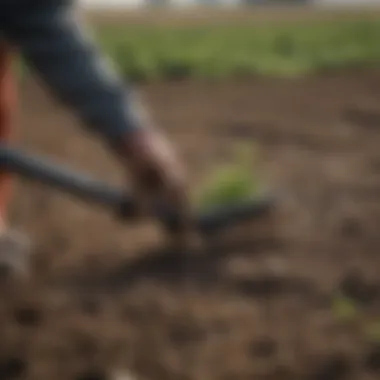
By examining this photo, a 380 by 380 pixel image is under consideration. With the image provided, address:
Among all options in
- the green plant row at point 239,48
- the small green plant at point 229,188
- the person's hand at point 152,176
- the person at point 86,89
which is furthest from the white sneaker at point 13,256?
the green plant row at point 239,48

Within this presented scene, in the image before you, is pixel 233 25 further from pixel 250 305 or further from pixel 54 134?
pixel 250 305

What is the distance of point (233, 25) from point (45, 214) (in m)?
2.64

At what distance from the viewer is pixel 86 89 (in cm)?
97

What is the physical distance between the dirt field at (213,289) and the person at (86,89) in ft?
0.23

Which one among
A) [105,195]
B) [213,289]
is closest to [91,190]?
[105,195]

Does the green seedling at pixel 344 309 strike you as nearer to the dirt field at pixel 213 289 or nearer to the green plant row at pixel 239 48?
the dirt field at pixel 213 289

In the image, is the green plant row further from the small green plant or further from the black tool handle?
the black tool handle

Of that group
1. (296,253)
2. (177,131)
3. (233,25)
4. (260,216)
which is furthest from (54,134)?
(233,25)

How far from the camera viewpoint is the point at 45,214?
3.96ft

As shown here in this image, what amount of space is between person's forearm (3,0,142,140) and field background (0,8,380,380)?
0.15 m

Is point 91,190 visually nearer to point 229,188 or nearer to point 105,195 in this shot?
point 105,195

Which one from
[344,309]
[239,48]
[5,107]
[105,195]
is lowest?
[344,309]

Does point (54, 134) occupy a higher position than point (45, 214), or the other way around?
point (54, 134)

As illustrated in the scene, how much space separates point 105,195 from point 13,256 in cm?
14
